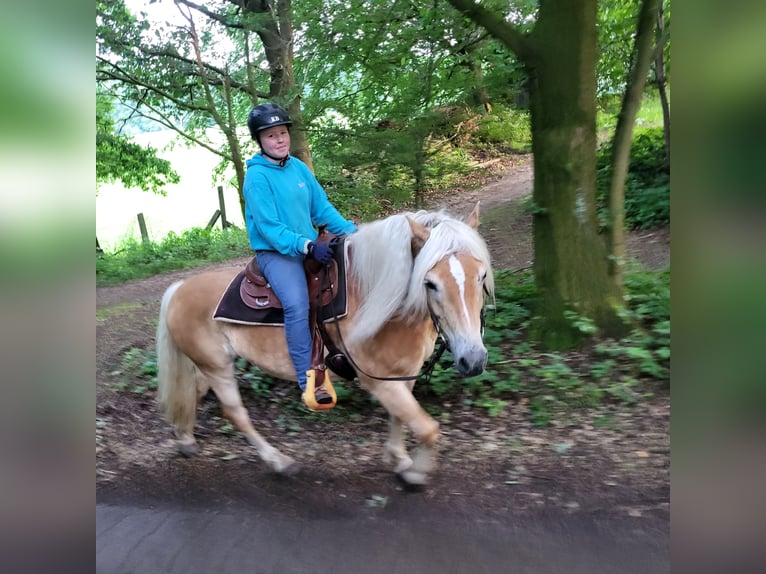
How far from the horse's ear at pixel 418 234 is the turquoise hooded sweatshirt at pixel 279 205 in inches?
25.3

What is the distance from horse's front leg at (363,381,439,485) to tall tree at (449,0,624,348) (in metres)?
1.68

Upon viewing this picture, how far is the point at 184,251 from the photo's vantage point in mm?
8219

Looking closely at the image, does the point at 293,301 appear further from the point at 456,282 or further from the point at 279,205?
the point at 456,282

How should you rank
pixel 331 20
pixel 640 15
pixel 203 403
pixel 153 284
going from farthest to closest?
pixel 153 284 < pixel 331 20 < pixel 203 403 < pixel 640 15

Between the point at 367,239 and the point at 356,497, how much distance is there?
162 centimetres

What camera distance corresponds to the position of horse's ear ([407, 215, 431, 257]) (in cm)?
268

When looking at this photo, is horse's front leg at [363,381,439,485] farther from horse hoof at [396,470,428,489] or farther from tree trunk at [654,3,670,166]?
tree trunk at [654,3,670,166]

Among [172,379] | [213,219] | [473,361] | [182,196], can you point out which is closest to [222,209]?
[213,219]

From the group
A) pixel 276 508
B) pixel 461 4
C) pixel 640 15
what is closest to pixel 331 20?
pixel 461 4

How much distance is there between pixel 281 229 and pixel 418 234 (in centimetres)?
84

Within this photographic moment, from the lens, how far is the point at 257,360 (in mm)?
3361

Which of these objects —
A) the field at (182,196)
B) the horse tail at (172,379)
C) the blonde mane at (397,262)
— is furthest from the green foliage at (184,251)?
the blonde mane at (397,262)

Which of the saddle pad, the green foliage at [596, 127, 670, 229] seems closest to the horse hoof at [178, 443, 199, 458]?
the saddle pad
